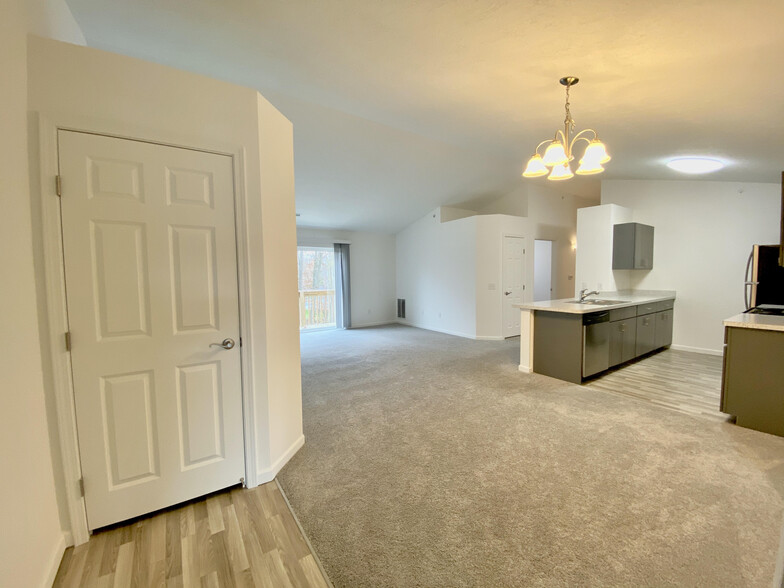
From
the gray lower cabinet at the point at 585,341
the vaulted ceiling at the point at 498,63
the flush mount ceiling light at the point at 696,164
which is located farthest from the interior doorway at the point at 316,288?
the flush mount ceiling light at the point at 696,164

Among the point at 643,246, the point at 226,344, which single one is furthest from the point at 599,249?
the point at 226,344

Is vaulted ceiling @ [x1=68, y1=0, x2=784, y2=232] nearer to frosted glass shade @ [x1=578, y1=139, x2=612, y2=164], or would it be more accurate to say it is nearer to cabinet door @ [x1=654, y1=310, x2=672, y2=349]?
frosted glass shade @ [x1=578, y1=139, x2=612, y2=164]

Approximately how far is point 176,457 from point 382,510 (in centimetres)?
119

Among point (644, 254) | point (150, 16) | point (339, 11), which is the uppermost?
point (150, 16)

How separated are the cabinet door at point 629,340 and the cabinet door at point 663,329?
80 centimetres

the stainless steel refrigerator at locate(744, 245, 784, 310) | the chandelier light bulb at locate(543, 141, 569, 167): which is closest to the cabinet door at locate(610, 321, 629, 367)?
the stainless steel refrigerator at locate(744, 245, 784, 310)

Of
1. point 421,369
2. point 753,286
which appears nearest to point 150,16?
point 421,369

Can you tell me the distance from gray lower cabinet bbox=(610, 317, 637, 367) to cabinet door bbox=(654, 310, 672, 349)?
85 cm

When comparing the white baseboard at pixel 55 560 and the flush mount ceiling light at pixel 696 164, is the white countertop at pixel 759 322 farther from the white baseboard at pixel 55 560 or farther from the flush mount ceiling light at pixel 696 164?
the white baseboard at pixel 55 560

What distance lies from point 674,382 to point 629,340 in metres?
0.73

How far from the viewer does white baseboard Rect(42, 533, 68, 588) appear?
4.45 feet

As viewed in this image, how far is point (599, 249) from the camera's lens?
5.44 metres

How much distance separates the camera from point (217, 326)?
1872 millimetres

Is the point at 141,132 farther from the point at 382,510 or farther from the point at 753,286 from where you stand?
the point at 753,286
